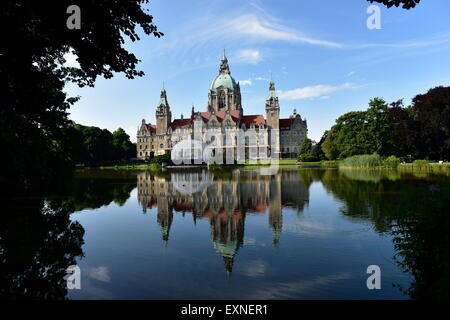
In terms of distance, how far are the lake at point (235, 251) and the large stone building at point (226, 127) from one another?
96.6 metres

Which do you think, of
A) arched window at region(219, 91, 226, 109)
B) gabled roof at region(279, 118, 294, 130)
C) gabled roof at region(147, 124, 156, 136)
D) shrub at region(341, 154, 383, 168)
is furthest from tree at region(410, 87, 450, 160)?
gabled roof at region(147, 124, 156, 136)

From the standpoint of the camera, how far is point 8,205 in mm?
16047

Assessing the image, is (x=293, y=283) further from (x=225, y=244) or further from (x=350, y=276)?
(x=225, y=244)

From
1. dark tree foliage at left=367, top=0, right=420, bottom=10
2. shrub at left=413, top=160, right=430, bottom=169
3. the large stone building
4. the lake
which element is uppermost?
the large stone building

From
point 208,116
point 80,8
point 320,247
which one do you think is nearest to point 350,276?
point 320,247

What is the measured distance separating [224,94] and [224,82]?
203 inches

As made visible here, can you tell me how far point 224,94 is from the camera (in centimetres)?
12038

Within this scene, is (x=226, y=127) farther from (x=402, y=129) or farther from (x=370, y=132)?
(x=402, y=129)

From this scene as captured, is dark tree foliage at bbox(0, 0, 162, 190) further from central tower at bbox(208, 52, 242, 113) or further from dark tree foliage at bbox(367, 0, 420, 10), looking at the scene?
central tower at bbox(208, 52, 242, 113)

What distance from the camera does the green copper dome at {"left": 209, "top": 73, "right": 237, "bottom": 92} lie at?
121 meters

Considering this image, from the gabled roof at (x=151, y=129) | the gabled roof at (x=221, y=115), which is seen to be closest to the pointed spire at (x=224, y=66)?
the gabled roof at (x=221, y=115)

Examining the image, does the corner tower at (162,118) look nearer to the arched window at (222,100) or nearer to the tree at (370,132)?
the arched window at (222,100)

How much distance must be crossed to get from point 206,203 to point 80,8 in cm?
1084
